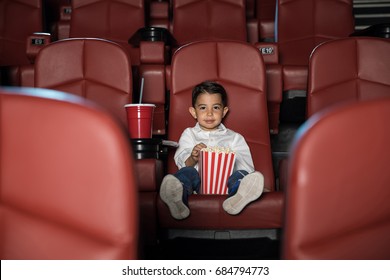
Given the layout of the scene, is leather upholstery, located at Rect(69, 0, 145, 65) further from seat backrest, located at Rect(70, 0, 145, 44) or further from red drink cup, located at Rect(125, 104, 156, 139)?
red drink cup, located at Rect(125, 104, 156, 139)

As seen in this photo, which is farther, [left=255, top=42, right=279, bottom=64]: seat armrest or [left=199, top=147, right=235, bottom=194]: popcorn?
[left=255, top=42, right=279, bottom=64]: seat armrest

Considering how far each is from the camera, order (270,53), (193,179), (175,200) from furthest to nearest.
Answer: (270,53) → (193,179) → (175,200)

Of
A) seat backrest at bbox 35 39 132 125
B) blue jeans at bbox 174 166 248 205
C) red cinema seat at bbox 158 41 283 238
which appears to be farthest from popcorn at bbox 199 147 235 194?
seat backrest at bbox 35 39 132 125

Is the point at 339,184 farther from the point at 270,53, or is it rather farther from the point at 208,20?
the point at 208,20

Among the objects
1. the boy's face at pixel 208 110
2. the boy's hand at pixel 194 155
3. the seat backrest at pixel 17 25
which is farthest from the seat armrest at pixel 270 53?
the seat backrest at pixel 17 25

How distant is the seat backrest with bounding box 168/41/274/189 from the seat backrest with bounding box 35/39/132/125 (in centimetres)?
10

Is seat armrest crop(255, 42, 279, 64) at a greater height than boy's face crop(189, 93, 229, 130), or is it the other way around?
seat armrest crop(255, 42, 279, 64)

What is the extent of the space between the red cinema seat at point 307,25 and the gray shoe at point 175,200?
84 cm

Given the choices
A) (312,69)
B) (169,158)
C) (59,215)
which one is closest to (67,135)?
(59,215)

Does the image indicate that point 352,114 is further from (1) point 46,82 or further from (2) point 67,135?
(1) point 46,82

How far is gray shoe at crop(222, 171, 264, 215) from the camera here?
2.00 feet

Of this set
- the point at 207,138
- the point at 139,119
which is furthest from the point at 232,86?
the point at 139,119

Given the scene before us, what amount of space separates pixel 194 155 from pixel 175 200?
178 millimetres

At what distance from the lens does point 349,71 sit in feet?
3.04
